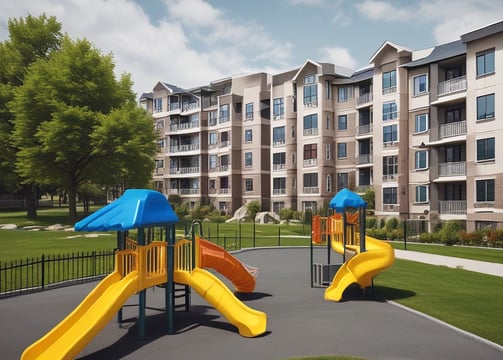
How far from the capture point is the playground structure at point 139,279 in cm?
942

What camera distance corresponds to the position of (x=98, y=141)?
42094mm

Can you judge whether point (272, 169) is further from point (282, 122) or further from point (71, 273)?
point (71, 273)

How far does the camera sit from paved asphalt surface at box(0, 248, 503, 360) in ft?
32.6

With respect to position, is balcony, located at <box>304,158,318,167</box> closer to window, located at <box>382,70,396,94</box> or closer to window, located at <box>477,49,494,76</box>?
window, located at <box>382,70,396,94</box>

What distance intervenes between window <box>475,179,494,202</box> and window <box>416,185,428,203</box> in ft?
19.3

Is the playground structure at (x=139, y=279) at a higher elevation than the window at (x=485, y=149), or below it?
below

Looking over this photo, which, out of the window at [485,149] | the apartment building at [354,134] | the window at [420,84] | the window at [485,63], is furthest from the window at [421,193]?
the window at [485,63]

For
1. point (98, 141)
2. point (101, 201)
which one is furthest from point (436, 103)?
point (101, 201)

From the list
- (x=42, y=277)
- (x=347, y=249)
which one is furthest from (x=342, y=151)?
(x=42, y=277)

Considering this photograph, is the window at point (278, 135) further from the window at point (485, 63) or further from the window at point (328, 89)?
the window at point (485, 63)

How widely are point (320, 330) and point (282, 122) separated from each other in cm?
4799

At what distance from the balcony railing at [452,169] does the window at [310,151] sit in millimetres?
16483

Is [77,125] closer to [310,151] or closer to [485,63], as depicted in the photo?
[310,151]

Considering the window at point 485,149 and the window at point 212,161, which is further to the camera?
the window at point 212,161
